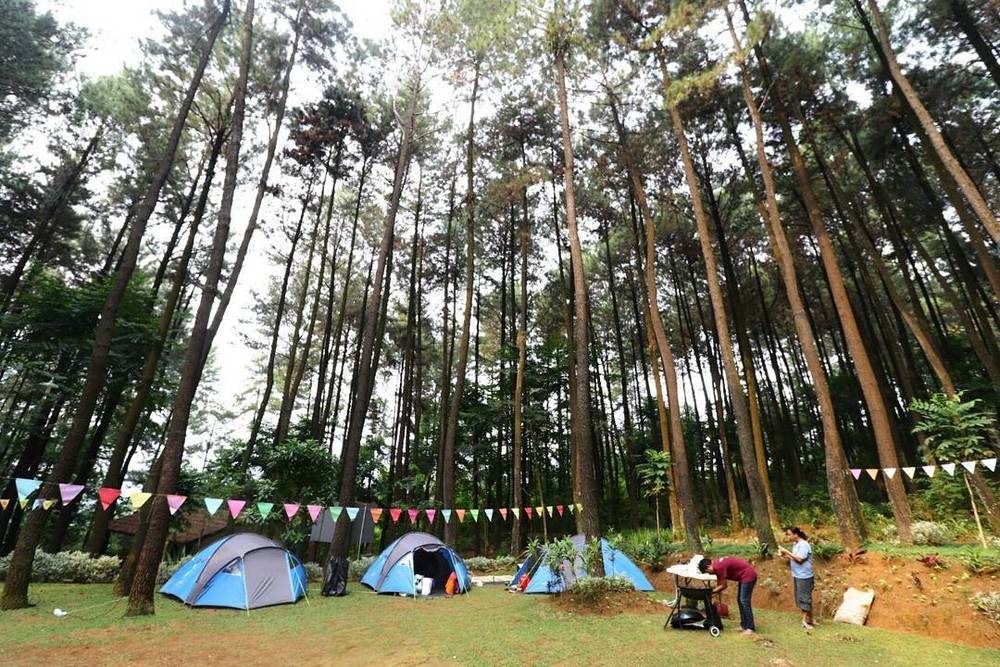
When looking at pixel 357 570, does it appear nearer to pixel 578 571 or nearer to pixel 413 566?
pixel 413 566

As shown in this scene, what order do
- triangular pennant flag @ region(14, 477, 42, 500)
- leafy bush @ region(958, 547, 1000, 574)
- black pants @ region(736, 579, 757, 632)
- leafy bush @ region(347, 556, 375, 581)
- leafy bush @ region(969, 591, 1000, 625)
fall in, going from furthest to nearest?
1. leafy bush @ region(347, 556, 375, 581)
2. triangular pennant flag @ region(14, 477, 42, 500)
3. leafy bush @ region(958, 547, 1000, 574)
4. black pants @ region(736, 579, 757, 632)
5. leafy bush @ region(969, 591, 1000, 625)

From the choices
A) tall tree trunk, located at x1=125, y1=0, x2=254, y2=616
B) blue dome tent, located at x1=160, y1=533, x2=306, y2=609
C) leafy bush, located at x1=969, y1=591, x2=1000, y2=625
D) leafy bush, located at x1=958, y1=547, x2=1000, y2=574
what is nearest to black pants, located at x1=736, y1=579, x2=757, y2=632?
leafy bush, located at x1=969, y1=591, x2=1000, y2=625

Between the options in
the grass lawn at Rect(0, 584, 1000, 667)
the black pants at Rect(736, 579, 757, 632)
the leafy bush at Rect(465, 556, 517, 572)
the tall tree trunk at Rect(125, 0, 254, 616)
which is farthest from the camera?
the leafy bush at Rect(465, 556, 517, 572)

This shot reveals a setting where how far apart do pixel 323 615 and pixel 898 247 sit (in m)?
19.3

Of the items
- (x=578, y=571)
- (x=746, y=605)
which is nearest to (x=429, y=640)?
(x=578, y=571)

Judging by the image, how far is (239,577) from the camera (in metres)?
8.41

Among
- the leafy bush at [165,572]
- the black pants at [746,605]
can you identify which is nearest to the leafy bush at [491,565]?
the leafy bush at [165,572]

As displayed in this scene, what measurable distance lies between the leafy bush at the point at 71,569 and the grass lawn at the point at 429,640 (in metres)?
4.32

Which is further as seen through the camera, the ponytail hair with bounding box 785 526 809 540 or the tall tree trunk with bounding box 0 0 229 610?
the tall tree trunk with bounding box 0 0 229 610

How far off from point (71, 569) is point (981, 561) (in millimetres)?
18416

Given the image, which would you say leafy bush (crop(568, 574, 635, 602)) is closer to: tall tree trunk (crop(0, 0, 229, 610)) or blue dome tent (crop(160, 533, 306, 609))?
blue dome tent (crop(160, 533, 306, 609))

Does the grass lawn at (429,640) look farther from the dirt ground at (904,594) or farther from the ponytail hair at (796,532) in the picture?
the ponytail hair at (796,532)

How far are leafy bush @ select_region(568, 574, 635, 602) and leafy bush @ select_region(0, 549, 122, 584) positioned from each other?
12168 millimetres

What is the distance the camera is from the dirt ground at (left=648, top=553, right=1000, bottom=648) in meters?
5.76
